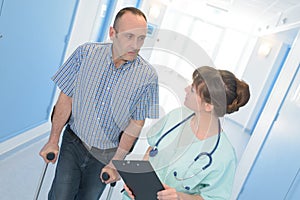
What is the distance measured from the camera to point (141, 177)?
1159 millimetres

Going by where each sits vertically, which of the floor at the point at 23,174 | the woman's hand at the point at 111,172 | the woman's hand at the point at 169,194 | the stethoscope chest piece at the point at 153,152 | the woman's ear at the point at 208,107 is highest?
the woman's ear at the point at 208,107

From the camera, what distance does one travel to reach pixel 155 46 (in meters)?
1.07

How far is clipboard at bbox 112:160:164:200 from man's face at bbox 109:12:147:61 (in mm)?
481

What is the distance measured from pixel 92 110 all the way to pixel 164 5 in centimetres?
229

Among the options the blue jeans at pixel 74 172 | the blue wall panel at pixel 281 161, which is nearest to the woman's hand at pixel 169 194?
the blue jeans at pixel 74 172

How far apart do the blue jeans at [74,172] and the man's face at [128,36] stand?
53 centimetres

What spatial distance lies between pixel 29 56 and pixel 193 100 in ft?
5.98

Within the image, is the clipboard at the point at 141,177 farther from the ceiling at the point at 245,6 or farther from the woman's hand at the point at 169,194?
the ceiling at the point at 245,6

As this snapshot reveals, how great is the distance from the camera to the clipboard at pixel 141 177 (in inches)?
44.8

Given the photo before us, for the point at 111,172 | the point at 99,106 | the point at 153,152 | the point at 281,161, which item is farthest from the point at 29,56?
the point at 281,161

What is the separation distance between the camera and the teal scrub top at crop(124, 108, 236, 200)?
1155mm

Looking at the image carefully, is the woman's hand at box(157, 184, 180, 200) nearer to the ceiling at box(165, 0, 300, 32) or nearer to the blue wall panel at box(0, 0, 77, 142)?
the blue wall panel at box(0, 0, 77, 142)

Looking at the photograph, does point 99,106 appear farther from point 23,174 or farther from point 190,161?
point 23,174

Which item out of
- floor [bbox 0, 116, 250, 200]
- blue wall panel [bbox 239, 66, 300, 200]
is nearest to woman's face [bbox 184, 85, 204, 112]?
blue wall panel [bbox 239, 66, 300, 200]
